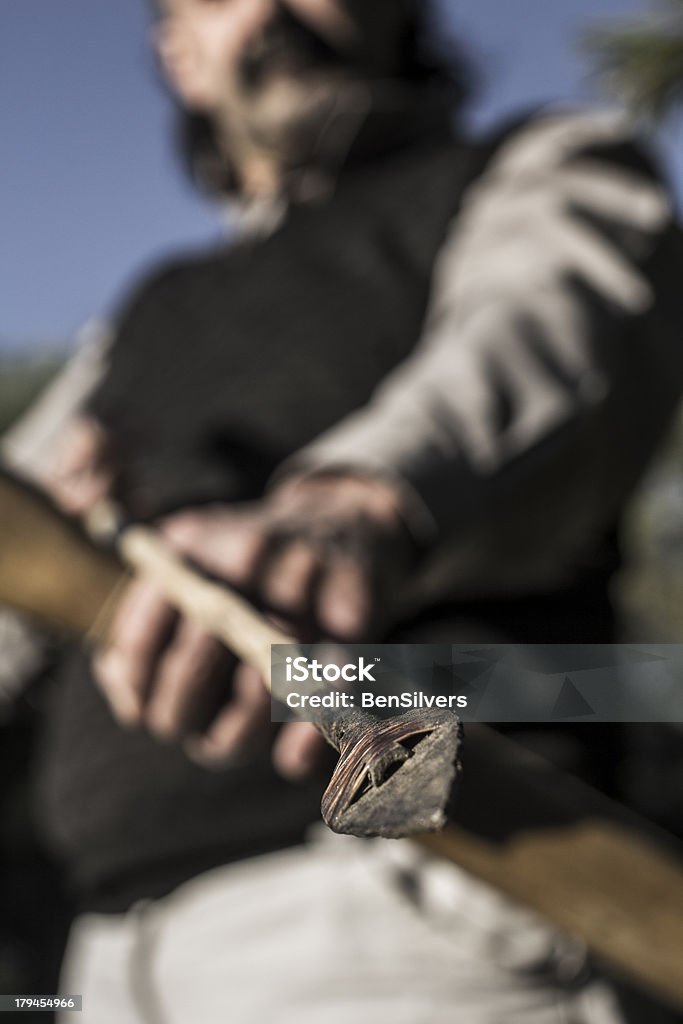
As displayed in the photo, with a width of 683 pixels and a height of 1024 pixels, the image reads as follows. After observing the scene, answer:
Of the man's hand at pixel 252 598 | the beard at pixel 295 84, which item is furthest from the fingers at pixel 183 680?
the beard at pixel 295 84

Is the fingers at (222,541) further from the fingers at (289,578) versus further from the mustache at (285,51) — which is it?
the mustache at (285,51)

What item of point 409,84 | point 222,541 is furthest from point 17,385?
point 222,541

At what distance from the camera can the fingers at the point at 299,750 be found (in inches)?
11.3

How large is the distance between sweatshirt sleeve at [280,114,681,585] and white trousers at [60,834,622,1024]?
194 mm

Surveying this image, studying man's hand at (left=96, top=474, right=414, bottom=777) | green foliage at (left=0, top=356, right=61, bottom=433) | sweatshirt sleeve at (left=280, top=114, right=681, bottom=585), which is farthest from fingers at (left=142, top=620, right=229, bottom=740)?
green foliage at (left=0, top=356, right=61, bottom=433)

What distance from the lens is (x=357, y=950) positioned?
1.86 feet

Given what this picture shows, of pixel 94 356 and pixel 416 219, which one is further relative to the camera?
pixel 94 356

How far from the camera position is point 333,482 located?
0.47m

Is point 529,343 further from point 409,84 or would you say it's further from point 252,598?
point 409,84

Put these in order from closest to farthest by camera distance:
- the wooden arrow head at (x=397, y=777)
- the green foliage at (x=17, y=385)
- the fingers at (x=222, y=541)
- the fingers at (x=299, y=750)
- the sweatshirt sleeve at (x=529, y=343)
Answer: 1. the wooden arrow head at (x=397, y=777)
2. the fingers at (x=299, y=750)
3. the fingers at (x=222, y=541)
4. the sweatshirt sleeve at (x=529, y=343)
5. the green foliage at (x=17, y=385)

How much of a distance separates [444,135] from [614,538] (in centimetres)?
43

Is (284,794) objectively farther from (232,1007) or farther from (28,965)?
(28,965)

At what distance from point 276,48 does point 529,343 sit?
46 cm

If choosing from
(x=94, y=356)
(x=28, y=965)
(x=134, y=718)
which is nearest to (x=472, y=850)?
(x=134, y=718)
